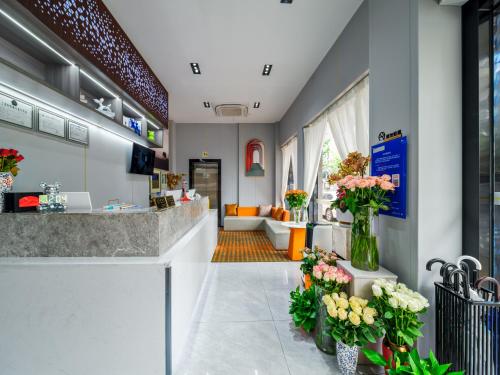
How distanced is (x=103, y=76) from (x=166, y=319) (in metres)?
2.62

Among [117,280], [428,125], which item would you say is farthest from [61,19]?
[428,125]

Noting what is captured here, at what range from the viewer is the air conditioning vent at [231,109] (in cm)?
580

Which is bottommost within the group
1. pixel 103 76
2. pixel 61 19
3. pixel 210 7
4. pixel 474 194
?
pixel 474 194

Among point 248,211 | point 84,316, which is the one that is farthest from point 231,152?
point 84,316

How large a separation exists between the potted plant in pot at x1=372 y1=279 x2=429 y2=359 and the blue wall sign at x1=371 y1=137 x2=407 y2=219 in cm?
53

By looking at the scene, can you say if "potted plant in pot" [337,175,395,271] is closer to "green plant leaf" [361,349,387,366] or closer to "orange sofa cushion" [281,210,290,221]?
"green plant leaf" [361,349,387,366]

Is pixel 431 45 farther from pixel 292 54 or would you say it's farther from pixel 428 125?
pixel 292 54

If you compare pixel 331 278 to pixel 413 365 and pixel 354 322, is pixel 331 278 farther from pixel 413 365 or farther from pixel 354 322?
pixel 413 365

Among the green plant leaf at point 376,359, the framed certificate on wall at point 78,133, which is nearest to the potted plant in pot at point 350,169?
the green plant leaf at point 376,359

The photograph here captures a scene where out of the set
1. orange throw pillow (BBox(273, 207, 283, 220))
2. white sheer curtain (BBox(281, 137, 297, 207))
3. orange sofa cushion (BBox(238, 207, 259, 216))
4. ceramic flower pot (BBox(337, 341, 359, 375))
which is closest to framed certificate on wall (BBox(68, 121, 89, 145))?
ceramic flower pot (BBox(337, 341, 359, 375))

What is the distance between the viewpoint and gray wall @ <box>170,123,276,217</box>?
26.1 ft

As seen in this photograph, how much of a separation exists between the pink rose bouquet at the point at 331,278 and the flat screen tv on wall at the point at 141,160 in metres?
3.71

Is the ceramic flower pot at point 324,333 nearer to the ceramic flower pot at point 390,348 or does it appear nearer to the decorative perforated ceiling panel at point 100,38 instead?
the ceramic flower pot at point 390,348

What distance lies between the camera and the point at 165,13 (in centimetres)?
272
